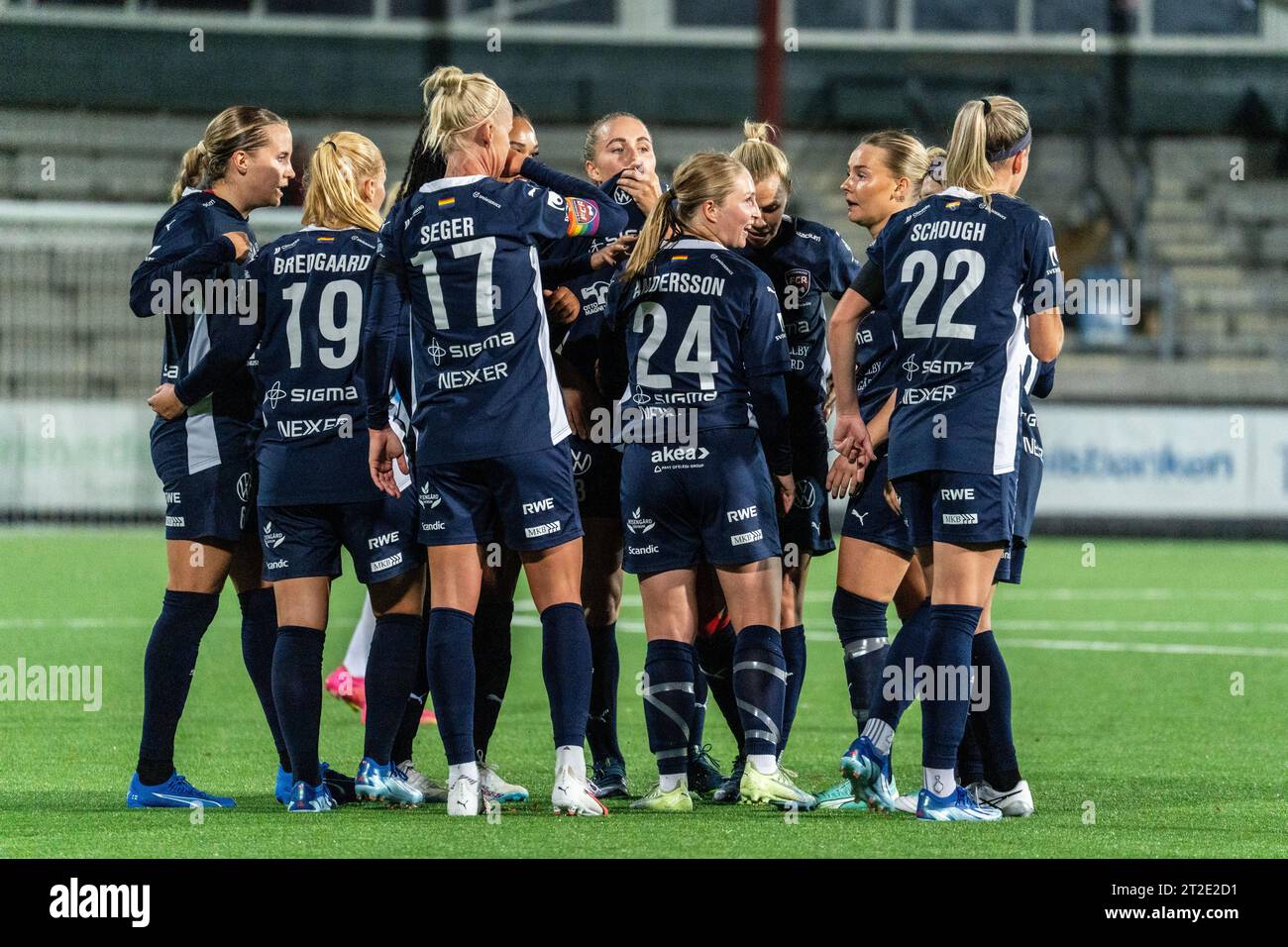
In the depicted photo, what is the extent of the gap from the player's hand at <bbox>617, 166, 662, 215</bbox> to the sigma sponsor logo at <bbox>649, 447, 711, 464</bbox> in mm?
948

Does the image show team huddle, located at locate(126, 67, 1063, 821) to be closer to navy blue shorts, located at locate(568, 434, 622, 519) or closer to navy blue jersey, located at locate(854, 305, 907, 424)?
navy blue jersey, located at locate(854, 305, 907, 424)

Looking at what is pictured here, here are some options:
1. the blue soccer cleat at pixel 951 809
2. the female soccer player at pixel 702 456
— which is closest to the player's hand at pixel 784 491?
the female soccer player at pixel 702 456

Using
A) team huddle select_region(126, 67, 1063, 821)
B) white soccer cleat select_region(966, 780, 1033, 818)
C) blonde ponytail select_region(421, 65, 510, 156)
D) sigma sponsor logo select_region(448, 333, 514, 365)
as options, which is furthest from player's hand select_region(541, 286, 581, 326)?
white soccer cleat select_region(966, 780, 1033, 818)

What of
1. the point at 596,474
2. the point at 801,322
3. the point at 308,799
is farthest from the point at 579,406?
the point at 308,799

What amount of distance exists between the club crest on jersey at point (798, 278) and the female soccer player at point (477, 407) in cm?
89

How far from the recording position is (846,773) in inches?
215

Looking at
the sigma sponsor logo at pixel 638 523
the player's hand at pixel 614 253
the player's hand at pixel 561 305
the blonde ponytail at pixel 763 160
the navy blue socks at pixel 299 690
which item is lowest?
the navy blue socks at pixel 299 690

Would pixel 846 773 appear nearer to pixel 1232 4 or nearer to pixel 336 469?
pixel 336 469

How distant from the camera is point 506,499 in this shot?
5.37 meters

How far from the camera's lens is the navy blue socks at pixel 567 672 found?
535 centimetres

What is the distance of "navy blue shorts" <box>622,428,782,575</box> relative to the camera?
5.52m

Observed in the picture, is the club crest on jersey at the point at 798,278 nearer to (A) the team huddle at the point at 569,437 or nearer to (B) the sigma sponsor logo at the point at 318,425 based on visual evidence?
(A) the team huddle at the point at 569,437
